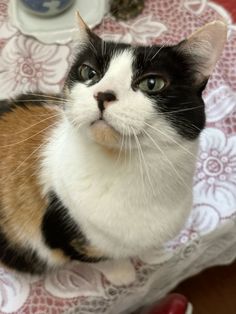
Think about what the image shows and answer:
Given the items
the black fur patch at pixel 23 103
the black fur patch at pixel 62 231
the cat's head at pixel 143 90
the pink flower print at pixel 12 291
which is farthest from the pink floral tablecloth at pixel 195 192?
the cat's head at pixel 143 90

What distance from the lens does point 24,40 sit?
3.63ft

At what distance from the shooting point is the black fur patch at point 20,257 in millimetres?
811

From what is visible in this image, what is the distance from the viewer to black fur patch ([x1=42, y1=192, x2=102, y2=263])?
724 millimetres

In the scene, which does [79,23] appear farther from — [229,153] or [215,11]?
[215,11]

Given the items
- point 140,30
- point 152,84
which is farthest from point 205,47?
point 140,30

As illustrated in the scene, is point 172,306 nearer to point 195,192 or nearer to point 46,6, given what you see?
point 195,192

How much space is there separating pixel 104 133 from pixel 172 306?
1.58 ft

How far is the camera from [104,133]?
55 centimetres

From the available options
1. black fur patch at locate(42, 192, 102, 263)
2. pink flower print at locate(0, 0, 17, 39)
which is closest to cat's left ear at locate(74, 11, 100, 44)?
black fur patch at locate(42, 192, 102, 263)

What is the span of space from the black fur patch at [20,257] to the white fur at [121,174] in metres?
0.13

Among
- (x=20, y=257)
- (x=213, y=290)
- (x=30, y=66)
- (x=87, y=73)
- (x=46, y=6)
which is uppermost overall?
A: (x=87, y=73)

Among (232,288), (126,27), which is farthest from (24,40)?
(232,288)

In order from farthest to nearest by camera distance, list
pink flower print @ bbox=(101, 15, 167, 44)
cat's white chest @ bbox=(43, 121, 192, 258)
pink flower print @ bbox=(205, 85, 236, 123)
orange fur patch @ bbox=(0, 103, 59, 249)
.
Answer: pink flower print @ bbox=(101, 15, 167, 44), pink flower print @ bbox=(205, 85, 236, 123), orange fur patch @ bbox=(0, 103, 59, 249), cat's white chest @ bbox=(43, 121, 192, 258)

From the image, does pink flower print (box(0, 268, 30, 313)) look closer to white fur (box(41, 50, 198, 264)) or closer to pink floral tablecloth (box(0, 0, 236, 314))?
pink floral tablecloth (box(0, 0, 236, 314))
